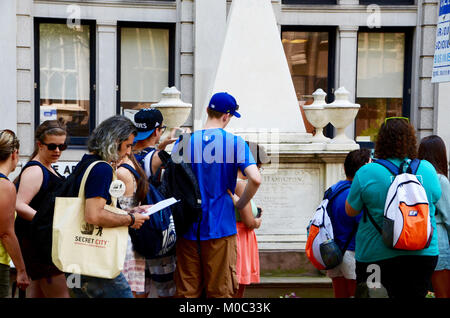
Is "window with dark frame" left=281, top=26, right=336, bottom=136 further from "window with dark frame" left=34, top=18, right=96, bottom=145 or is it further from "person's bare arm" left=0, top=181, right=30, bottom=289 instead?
"person's bare arm" left=0, top=181, right=30, bottom=289

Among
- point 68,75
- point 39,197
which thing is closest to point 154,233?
point 39,197

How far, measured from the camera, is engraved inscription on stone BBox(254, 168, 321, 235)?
7664 mm

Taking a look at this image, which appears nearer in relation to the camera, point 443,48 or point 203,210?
point 203,210

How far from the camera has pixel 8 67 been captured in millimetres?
13844

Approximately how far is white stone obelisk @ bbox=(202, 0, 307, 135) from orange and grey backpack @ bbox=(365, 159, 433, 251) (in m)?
3.80

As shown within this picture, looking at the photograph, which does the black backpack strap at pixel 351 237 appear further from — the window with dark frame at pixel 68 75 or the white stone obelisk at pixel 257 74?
the window with dark frame at pixel 68 75

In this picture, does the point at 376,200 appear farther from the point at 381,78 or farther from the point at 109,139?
the point at 381,78

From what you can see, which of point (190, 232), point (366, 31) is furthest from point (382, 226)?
point (366, 31)

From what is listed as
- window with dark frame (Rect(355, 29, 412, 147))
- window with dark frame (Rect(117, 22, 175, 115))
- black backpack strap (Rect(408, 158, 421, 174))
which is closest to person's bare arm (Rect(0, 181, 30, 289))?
black backpack strap (Rect(408, 158, 421, 174))

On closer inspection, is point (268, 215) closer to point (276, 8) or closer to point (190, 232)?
point (190, 232)

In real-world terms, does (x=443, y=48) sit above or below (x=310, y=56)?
below

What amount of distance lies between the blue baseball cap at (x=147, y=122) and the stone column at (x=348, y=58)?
1065 centimetres

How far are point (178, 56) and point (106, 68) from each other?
1.59 m
